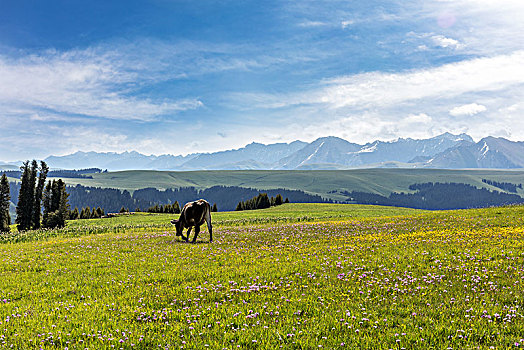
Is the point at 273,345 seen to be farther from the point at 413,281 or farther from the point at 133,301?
the point at 413,281

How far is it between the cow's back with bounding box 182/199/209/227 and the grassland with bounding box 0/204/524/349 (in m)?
7.82

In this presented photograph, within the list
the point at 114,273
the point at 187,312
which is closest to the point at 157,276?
the point at 114,273

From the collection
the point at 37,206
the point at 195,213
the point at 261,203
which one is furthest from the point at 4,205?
the point at 261,203

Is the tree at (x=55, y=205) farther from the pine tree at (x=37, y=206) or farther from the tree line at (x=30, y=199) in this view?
the pine tree at (x=37, y=206)

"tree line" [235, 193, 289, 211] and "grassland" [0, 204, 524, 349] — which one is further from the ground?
"grassland" [0, 204, 524, 349]

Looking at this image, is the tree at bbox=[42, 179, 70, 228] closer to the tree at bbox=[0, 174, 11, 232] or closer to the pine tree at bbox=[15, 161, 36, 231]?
the pine tree at bbox=[15, 161, 36, 231]

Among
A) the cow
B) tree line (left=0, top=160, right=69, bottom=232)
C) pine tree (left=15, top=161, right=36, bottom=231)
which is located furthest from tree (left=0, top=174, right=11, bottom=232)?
the cow

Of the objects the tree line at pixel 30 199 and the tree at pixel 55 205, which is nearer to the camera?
the tree at pixel 55 205

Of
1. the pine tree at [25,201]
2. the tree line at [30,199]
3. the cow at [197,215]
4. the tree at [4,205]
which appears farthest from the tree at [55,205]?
the cow at [197,215]

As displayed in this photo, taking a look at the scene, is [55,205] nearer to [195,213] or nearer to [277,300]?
[195,213]

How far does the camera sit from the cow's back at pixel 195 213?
2615 cm

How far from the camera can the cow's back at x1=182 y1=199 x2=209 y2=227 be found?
85.8 ft

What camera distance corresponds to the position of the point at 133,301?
417 inches

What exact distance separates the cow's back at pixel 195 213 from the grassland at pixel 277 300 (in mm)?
7822
